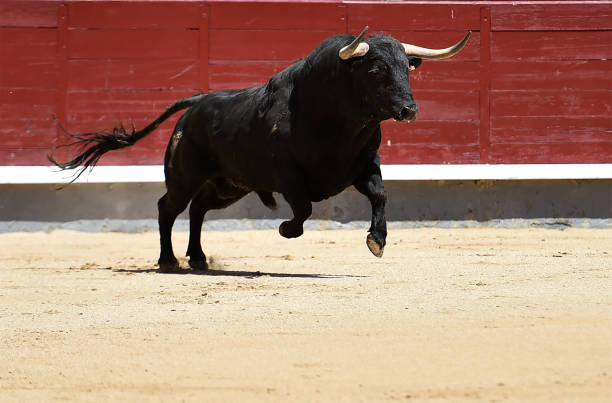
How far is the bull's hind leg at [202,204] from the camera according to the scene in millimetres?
7645

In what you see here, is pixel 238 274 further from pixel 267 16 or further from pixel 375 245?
pixel 267 16

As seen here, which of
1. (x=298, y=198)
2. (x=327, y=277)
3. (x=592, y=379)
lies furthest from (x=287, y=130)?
(x=592, y=379)

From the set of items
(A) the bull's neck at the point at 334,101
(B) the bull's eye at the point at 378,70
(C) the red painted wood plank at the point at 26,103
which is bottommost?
(C) the red painted wood plank at the point at 26,103

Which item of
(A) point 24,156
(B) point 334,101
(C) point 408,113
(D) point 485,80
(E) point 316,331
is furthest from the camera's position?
(D) point 485,80

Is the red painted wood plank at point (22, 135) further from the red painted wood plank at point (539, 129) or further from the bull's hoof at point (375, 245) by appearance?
the bull's hoof at point (375, 245)

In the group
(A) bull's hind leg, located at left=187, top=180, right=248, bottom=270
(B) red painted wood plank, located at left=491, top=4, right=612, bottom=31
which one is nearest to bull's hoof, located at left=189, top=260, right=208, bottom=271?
(A) bull's hind leg, located at left=187, top=180, right=248, bottom=270

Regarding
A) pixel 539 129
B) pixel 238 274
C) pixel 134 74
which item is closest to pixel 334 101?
pixel 238 274

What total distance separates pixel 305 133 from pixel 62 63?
Answer: 175 inches

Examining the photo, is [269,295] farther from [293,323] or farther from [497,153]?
[497,153]

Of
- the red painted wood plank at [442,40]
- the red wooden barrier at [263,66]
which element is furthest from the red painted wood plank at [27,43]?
the red painted wood plank at [442,40]

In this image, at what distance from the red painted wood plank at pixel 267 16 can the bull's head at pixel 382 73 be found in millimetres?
3997

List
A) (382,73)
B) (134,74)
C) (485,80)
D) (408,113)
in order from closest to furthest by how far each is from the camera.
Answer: (408,113) → (382,73) → (134,74) → (485,80)

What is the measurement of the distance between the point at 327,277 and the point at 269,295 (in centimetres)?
100

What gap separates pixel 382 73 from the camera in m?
6.42
